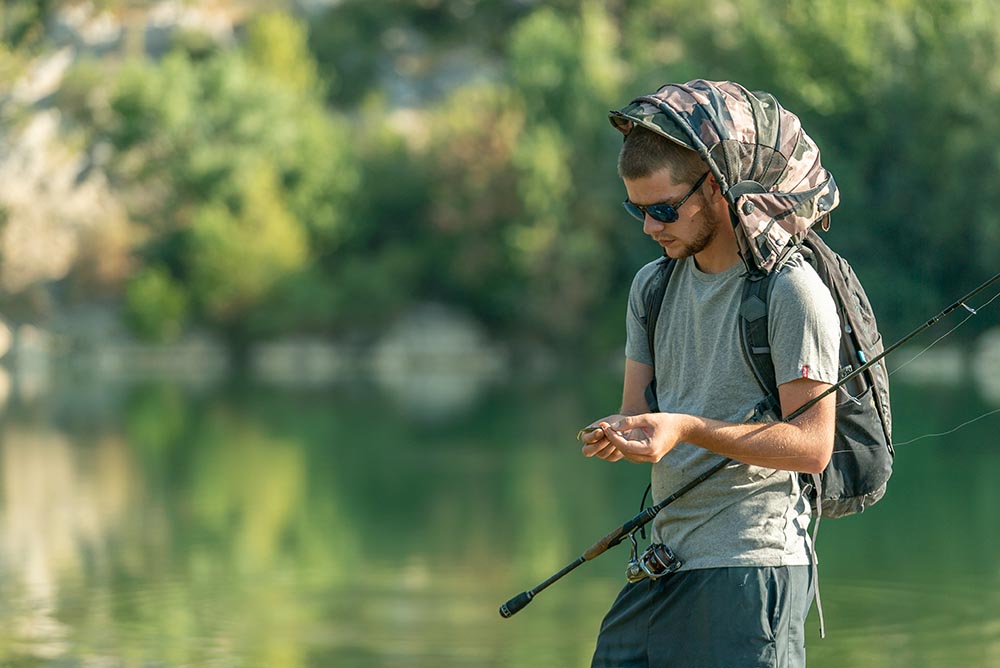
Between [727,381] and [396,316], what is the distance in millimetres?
36377

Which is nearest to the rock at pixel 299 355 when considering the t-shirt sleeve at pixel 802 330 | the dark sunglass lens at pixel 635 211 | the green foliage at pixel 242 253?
the green foliage at pixel 242 253

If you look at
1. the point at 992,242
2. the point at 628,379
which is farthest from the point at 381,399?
the point at 628,379

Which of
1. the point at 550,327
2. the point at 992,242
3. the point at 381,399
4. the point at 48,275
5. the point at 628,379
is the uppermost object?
the point at 48,275

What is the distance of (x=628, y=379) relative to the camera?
3221 millimetres

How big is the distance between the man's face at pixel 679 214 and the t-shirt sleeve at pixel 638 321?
18 cm

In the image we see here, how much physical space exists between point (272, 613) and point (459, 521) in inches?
136

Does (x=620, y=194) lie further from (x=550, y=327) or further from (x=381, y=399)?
(x=381, y=399)

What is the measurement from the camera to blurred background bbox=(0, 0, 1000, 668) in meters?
7.79

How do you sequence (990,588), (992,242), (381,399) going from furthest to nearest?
(992,242)
(381,399)
(990,588)

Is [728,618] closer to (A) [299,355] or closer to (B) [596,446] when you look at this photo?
(B) [596,446]

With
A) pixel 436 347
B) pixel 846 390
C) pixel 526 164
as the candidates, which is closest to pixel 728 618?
pixel 846 390

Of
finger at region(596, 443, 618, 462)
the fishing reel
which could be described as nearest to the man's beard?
finger at region(596, 443, 618, 462)

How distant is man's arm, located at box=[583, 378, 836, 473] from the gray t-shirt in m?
0.04

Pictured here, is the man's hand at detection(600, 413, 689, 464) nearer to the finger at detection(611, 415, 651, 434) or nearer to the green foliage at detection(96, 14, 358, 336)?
the finger at detection(611, 415, 651, 434)
